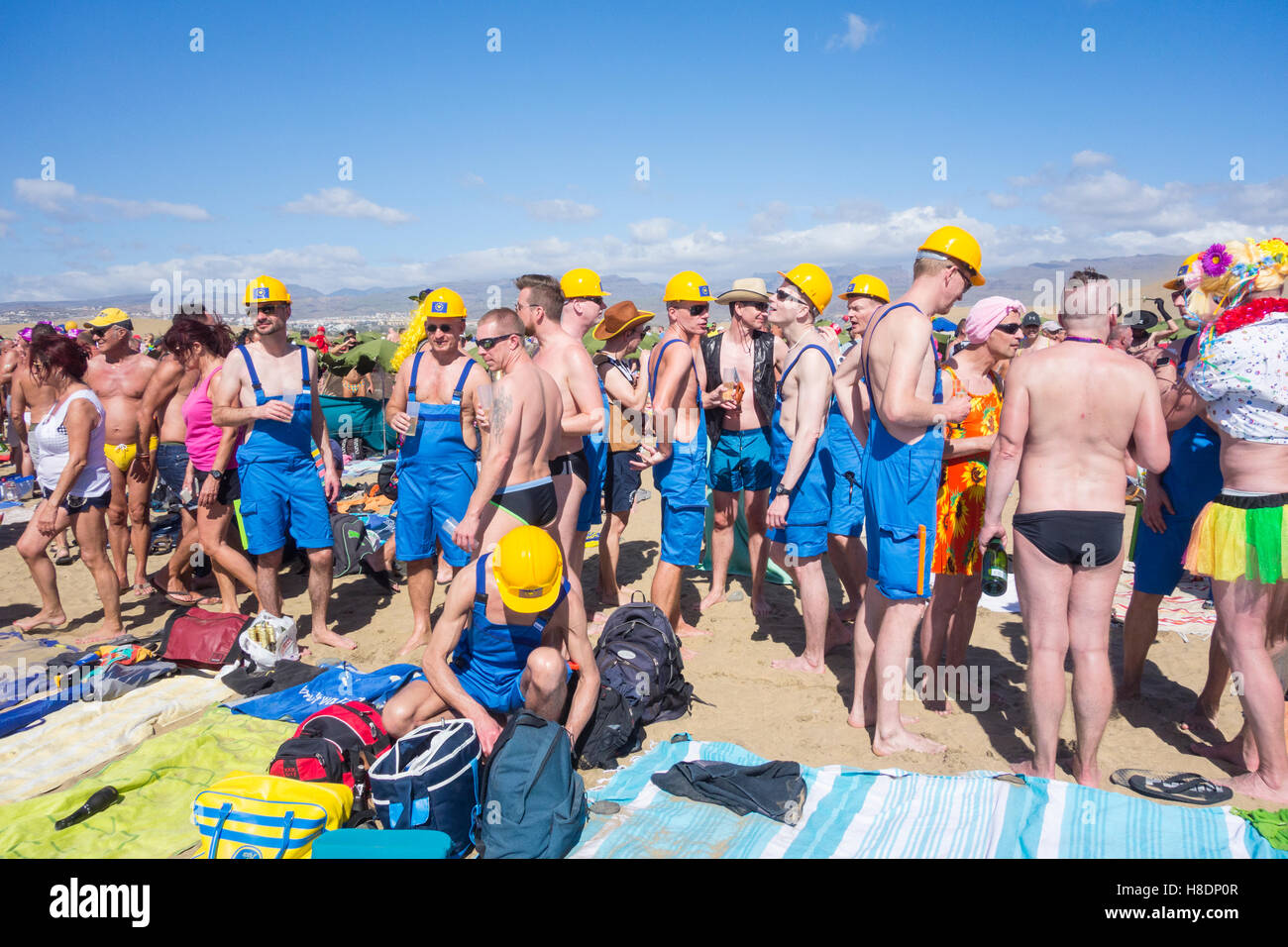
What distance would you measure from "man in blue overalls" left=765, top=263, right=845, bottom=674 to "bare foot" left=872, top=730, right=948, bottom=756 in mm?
955

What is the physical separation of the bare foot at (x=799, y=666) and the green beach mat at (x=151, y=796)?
2726 millimetres

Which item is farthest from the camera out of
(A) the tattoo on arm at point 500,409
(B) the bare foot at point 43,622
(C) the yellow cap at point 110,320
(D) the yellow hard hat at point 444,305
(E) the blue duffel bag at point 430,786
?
(C) the yellow cap at point 110,320

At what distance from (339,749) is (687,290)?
3499 mm

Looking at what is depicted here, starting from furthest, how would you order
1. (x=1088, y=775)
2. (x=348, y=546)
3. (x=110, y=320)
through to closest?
(x=348, y=546) → (x=110, y=320) → (x=1088, y=775)

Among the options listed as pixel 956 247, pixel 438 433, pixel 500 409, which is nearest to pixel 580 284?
pixel 438 433

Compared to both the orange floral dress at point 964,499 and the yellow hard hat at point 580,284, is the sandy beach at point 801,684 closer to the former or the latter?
the orange floral dress at point 964,499

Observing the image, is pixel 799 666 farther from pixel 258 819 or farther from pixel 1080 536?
pixel 258 819

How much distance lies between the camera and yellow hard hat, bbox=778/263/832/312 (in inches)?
183

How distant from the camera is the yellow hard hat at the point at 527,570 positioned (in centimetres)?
316

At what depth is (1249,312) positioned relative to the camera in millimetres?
3160

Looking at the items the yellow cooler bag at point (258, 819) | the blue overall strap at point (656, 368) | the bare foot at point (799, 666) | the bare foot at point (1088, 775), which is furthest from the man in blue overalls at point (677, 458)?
the yellow cooler bag at point (258, 819)

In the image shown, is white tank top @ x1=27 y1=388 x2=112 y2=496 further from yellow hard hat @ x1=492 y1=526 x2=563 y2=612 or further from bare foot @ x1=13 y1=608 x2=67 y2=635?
yellow hard hat @ x1=492 y1=526 x2=563 y2=612

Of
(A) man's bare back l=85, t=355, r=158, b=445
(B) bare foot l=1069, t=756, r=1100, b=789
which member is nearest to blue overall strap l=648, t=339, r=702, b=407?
(B) bare foot l=1069, t=756, r=1100, b=789

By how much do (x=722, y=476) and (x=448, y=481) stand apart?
6.11 feet
